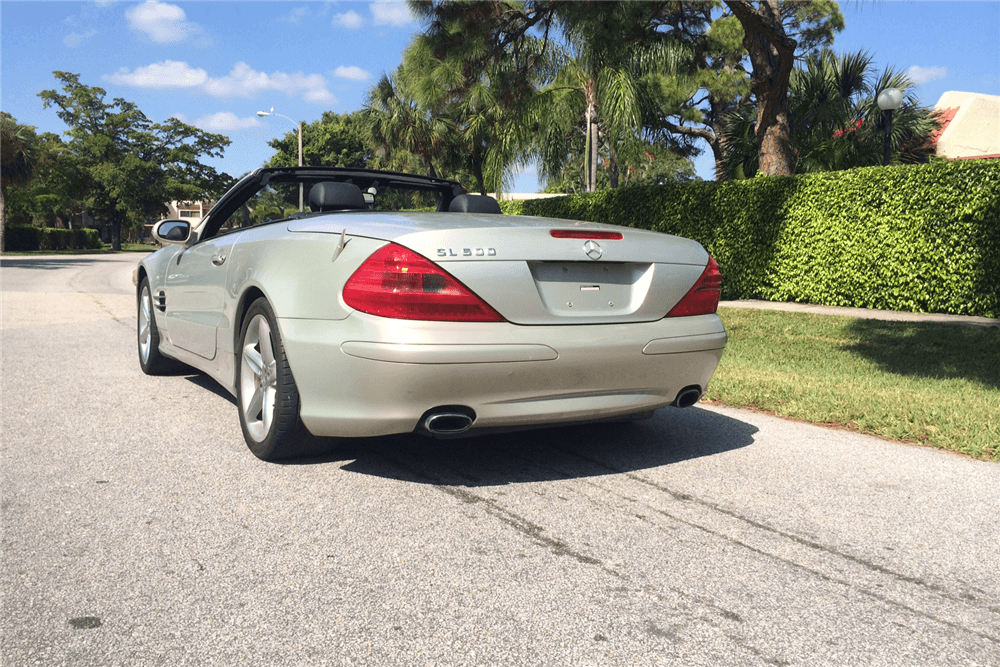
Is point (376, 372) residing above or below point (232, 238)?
below

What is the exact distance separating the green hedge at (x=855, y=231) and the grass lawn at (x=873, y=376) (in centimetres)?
152

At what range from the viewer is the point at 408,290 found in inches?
136

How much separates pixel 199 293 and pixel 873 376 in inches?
223

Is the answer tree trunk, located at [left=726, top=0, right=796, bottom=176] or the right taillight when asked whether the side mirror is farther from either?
tree trunk, located at [left=726, top=0, right=796, bottom=176]

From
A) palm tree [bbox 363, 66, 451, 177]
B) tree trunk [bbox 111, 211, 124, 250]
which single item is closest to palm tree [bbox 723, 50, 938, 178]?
palm tree [bbox 363, 66, 451, 177]

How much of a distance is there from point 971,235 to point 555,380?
974 cm

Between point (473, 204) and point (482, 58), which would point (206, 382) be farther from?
point (482, 58)

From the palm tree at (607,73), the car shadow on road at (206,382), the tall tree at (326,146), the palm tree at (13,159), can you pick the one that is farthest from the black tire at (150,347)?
the tall tree at (326,146)

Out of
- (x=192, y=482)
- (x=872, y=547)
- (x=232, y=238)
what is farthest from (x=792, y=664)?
(x=232, y=238)

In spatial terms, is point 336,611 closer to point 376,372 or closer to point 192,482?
point 376,372

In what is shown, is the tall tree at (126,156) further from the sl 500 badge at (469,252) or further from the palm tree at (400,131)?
the sl 500 badge at (469,252)

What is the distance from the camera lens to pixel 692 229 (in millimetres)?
15461

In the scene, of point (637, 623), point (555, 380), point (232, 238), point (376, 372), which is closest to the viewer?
point (637, 623)

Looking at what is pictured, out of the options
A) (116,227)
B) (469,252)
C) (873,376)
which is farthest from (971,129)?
(116,227)
